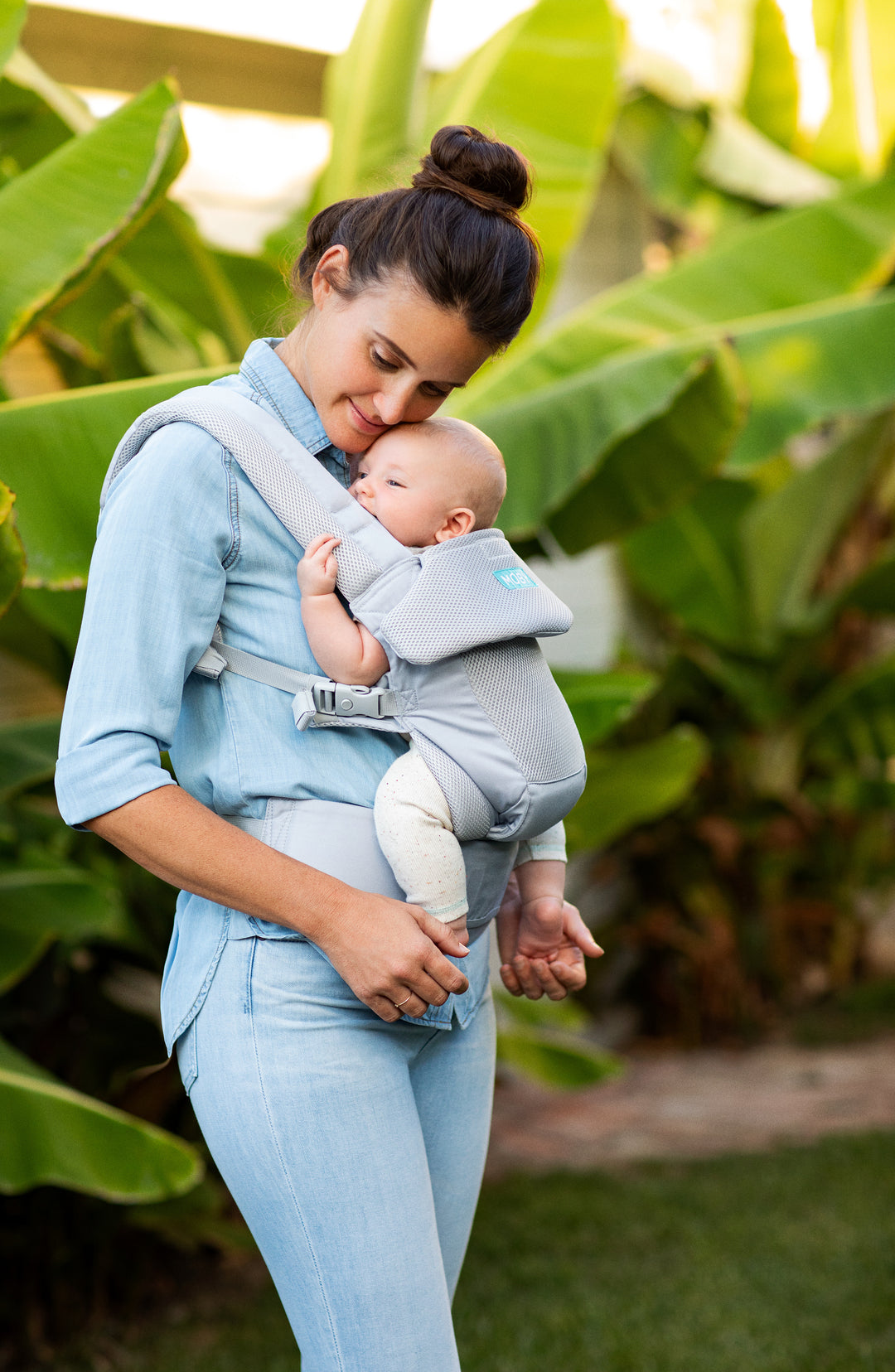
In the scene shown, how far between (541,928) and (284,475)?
2.07ft

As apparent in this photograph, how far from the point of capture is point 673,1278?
3.56 meters

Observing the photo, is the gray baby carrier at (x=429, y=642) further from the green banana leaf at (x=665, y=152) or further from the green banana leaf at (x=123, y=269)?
the green banana leaf at (x=665, y=152)

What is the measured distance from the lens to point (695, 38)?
20.5 ft

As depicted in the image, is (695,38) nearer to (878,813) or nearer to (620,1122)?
(878,813)

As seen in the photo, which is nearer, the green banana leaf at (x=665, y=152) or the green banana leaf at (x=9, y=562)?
the green banana leaf at (x=9, y=562)

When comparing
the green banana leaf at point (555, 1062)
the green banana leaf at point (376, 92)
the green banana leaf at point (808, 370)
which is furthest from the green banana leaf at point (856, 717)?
the green banana leaf at point (376, 92)

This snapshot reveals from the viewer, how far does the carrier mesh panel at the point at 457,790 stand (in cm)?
126

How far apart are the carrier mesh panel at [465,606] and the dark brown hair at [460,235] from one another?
23 cm

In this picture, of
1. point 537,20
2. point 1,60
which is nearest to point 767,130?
point 537,20

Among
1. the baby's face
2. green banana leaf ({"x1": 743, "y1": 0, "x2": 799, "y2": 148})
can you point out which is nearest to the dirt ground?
the baby's face

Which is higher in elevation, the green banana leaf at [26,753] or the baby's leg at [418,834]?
the baby's leg at [418,834]

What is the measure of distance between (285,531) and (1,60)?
1605 millimetres

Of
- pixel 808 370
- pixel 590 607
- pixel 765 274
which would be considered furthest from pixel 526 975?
pixel 590 607

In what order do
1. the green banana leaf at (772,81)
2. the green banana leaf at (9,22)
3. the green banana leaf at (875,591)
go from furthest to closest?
the green banana leaf at (772,81), the green banana leaf at (875,591), the green banana leaf at (9,22)
